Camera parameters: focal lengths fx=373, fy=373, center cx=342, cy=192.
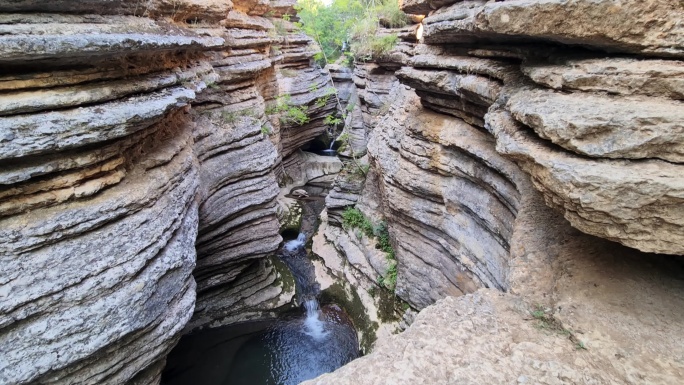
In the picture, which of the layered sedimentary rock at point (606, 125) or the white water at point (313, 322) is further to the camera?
the white water at point (313, 322)

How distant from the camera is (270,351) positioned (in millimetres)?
9359

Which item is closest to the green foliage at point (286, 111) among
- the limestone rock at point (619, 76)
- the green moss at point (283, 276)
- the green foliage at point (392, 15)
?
the green foliage at point (392, 15)

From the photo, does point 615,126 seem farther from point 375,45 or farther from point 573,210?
point 375,45

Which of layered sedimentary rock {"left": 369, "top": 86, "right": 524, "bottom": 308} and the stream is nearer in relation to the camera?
layered sedimentary rock {"left": 369, "top": 86, "right": 524, "bottom": 308}

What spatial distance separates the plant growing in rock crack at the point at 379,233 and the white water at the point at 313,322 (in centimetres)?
210

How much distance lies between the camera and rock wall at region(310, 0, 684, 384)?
3.00 m

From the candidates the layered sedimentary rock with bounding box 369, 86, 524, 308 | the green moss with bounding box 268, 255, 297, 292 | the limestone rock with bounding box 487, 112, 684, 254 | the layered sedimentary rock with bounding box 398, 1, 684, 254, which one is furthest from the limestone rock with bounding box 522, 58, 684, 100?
the green moss with bounding box 268, 255, 297, 292

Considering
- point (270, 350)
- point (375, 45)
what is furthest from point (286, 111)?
point (270, 350)

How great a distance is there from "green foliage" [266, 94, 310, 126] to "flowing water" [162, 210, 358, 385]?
705cm

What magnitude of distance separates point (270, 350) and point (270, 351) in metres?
0.03

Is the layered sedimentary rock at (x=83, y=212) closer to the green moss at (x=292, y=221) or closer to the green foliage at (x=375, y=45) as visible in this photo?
the green moss at (x=292, y=221)

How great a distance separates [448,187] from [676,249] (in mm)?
3984

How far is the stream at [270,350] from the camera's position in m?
8.70

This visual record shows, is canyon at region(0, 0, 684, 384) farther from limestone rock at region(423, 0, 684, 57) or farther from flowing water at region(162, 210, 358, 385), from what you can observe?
flowing water at region(162, 210, 358, 385)
